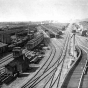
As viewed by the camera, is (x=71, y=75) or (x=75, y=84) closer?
(x=75, y=84)

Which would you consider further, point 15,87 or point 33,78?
point 33,78

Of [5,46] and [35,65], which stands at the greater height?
[5,46]

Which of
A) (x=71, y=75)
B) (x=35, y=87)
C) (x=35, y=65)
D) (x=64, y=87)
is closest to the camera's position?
(x=64, y=87)

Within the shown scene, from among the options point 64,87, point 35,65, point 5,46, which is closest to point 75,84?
point 64,87

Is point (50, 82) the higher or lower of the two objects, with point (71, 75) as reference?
lower

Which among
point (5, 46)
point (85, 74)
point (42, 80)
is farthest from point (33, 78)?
point (5, 46)

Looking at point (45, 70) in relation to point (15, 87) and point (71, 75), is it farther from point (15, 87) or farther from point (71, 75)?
point (71, 75)

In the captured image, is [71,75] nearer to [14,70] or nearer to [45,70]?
[45,70]

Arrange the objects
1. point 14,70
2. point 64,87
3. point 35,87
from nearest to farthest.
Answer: point 64,87, point 35,87, point 14,70

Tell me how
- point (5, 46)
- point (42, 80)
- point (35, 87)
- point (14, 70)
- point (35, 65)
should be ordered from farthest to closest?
1. point (5, 46)
2. point (35, 65)
3. point (14, 70)
4. point (42, 80)
5. point (35, 87)
